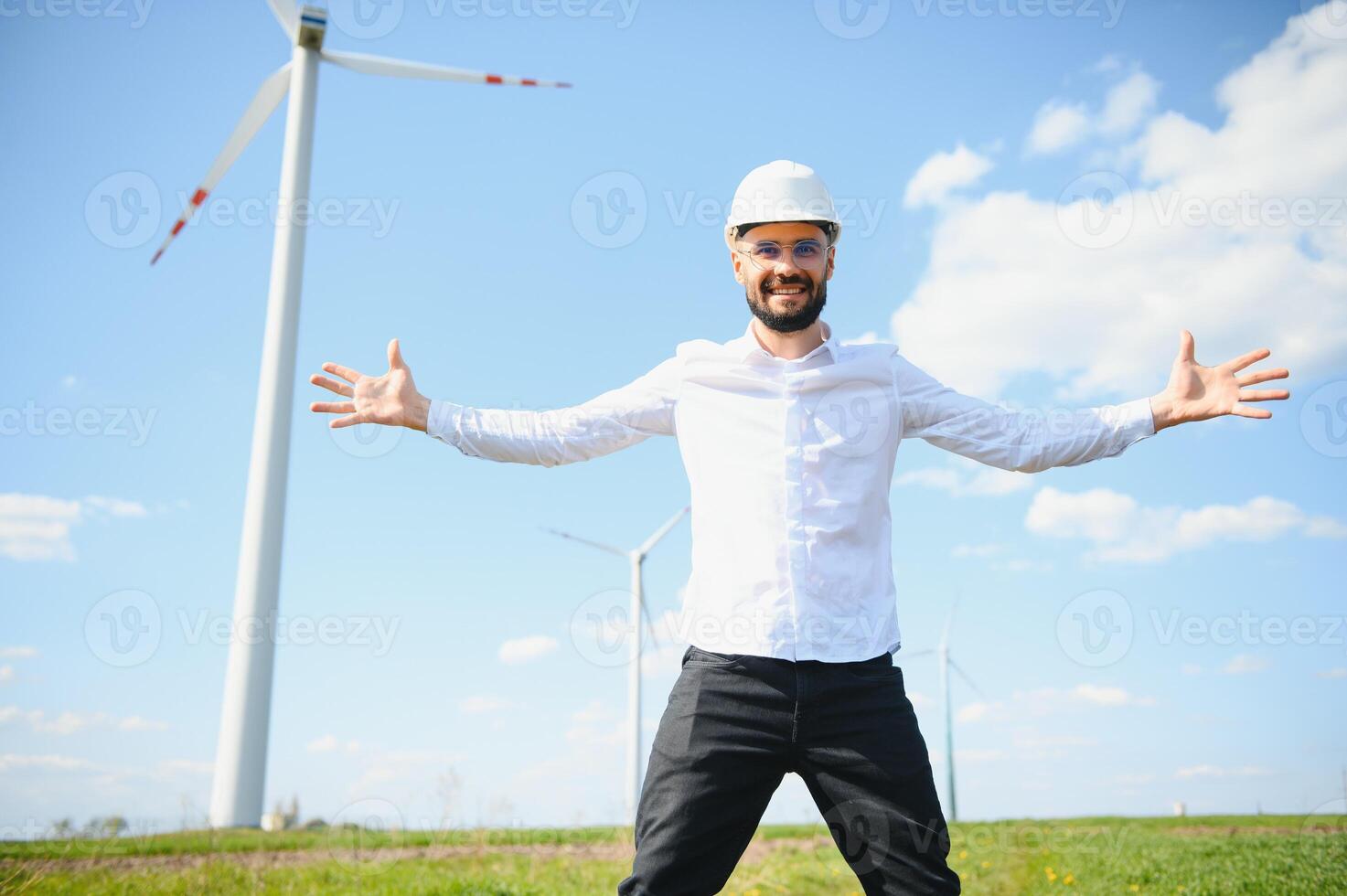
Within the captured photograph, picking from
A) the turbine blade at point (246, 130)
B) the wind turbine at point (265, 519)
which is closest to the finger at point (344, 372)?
the wind turbine at point (265, 519)

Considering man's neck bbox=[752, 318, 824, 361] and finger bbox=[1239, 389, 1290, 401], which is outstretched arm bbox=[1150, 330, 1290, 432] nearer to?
finger bbox=[1239, 389, 1290, 401]

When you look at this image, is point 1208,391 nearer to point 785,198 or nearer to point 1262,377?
point 1262,377

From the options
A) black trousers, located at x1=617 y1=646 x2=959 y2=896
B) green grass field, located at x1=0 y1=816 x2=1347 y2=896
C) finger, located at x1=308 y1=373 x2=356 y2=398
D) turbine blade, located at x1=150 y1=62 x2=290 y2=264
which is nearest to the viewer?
black trousers, located at x1=617 y1=646 x2=959 y2=896

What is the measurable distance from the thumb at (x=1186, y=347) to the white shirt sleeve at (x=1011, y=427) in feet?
0.96

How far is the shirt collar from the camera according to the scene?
184 inches

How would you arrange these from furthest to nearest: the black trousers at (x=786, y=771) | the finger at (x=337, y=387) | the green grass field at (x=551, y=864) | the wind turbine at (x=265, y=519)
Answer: the wind turbine at (x=265, y=519)
the green grass field at (x=551, y=864)
the finger at (x=337, y=387)
the black trousers at (x=786, y=771)

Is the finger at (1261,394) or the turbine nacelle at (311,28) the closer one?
the finger at (1261,394)

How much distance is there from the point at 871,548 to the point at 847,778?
0.94m

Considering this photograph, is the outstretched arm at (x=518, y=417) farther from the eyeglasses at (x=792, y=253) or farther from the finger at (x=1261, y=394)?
the finger at (x=1261, y=394)

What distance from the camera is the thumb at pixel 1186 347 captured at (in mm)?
4855

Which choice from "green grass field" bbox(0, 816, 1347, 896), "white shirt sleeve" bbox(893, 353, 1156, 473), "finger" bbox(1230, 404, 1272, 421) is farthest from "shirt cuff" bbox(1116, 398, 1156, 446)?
"green grass field" bbox(0, 816, 1347, 896)

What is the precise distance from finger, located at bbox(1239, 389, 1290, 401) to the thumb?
0.26 metres

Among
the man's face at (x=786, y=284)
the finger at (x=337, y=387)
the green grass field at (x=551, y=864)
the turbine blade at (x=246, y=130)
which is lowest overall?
the green grass field at (x=551, y=864)

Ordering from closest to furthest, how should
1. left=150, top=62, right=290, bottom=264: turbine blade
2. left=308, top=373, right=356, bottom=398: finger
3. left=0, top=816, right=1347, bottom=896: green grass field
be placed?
left=308, top=373, right=356, bottom=398: finger, left=0, top=816, right=1347, bottom=896: green grass field, left=150, top=62, right=290, bottom=264: turbine blade
